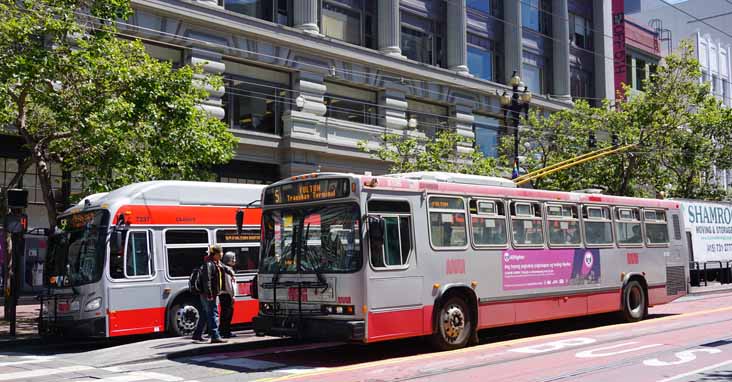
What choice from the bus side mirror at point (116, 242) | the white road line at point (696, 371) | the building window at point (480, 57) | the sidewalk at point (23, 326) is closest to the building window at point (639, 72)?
the building window at point (480, 57)

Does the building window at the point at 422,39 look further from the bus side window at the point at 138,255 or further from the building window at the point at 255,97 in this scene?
the bus side window at the point at 138,255

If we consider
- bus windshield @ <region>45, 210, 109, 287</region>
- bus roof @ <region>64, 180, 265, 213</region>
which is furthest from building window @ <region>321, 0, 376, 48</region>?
bus windshield @ <region>45, 210, 109, 287</region>

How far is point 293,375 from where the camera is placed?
35.2ft

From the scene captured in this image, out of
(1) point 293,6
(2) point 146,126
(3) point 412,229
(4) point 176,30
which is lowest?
(3) point 412,229

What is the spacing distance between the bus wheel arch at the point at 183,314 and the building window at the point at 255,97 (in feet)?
40.4

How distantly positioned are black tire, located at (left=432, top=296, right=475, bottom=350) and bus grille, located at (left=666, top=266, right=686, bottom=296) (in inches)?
308

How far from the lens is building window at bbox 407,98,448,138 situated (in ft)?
111

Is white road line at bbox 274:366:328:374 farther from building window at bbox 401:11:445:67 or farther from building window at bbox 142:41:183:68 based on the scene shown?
building window at bbox 401:11:445:67

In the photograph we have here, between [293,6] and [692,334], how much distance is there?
1981 centimetres

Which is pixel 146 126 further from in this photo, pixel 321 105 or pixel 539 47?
pixel 539 47

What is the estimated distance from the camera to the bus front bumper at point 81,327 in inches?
569

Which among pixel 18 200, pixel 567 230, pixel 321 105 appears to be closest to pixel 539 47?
pixel 321 105

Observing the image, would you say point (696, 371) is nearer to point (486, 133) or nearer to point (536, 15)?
point (486, 133)

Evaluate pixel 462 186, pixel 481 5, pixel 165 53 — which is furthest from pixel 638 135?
pixel 462 186
